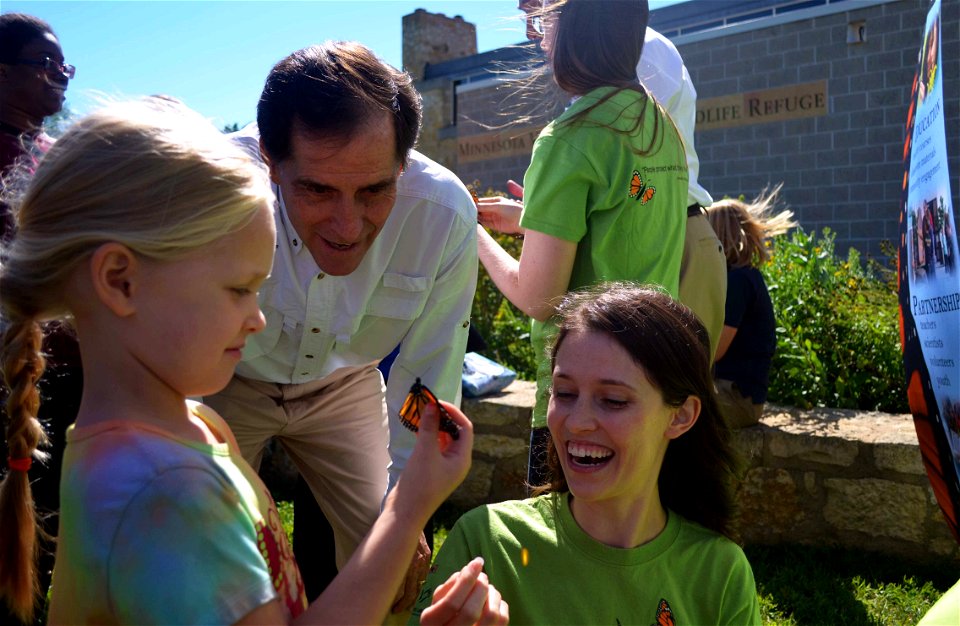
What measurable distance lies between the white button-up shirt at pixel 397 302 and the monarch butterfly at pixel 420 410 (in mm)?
1147

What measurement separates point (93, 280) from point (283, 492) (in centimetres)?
455

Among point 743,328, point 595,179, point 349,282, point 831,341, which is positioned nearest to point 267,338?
point 349,282

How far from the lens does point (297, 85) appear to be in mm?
2334

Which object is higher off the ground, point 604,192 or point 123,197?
point 604,192

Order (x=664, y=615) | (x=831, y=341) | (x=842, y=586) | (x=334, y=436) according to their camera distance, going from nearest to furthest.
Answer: (x=664, y=615) < (x=334, y=436) < (x=842, y=586) < (x=831, y=341)

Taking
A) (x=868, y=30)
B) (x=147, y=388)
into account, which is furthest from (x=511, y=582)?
(x=868, y=30)

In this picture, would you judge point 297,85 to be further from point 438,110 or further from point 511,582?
point 438,110

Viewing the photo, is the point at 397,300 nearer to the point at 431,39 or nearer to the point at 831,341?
the point at 831,341

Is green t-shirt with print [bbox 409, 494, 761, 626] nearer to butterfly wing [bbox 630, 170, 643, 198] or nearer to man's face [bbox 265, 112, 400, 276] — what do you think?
→ man's face [bbox 265, 112, 400, 276]

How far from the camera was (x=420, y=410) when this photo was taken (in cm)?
163

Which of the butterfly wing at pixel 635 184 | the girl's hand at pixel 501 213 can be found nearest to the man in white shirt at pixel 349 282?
the girl's hand at pixel 501 213

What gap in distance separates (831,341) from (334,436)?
11.2 ft

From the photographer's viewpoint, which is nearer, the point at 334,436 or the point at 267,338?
the point at 267,338

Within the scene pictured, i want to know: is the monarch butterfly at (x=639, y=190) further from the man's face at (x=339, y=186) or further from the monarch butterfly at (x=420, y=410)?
the monarch butterfly at (x=420, y=410)
